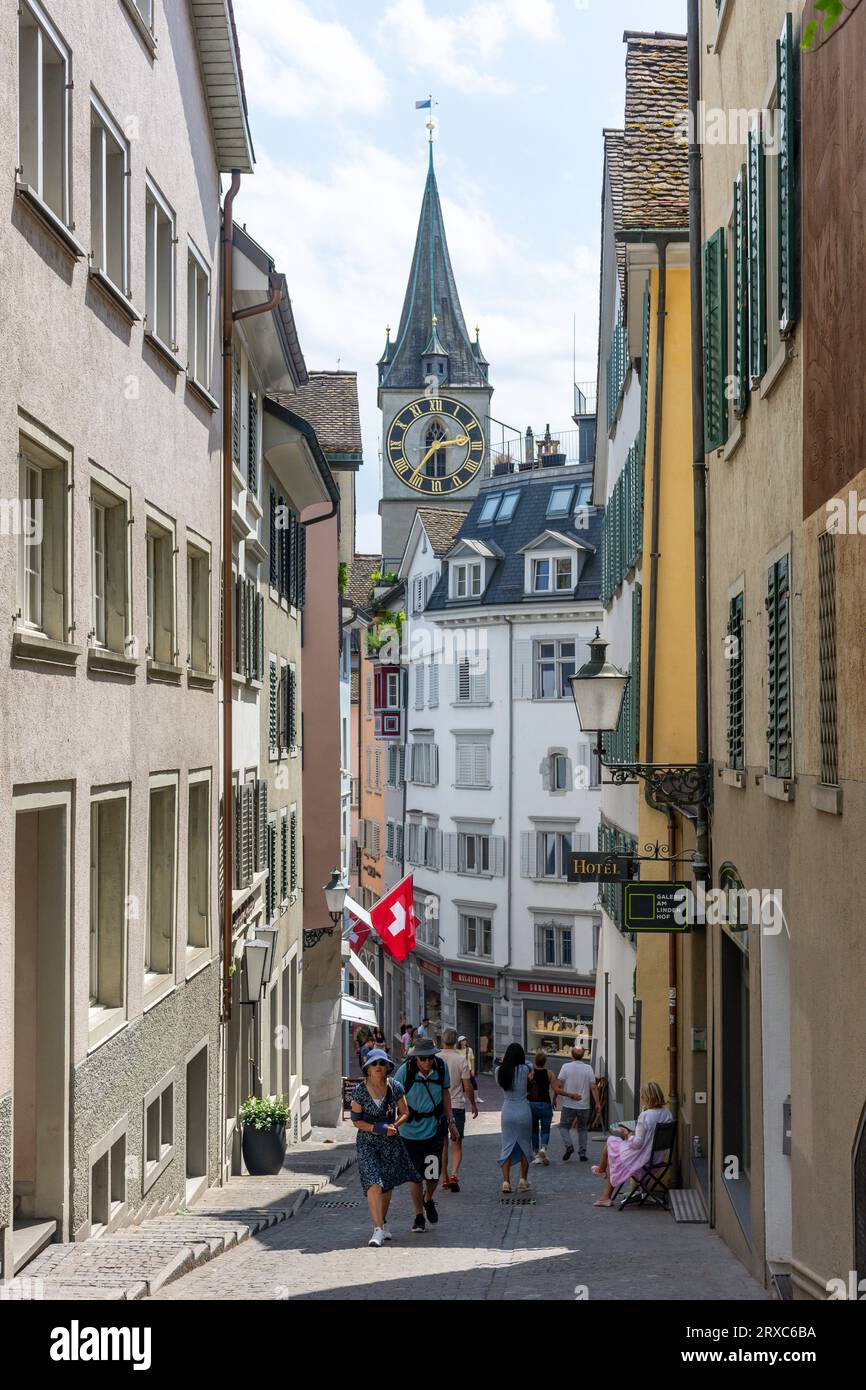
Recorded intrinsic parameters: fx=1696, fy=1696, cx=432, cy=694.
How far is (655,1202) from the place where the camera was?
15867mm

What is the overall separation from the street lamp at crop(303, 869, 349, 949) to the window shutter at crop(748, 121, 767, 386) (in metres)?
17.3

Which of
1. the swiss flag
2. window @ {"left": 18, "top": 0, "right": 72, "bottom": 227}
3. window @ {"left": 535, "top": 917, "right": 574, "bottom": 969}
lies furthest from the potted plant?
window @ {"left": 535, "top": 917, "right": 574, "bottom": 969}

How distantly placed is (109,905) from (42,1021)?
6.27 ft

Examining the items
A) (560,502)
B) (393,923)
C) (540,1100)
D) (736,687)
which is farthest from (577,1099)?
(560,502)

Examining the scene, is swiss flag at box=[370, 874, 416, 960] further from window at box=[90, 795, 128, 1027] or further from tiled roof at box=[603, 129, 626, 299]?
window at box=[90, 795, 128, 1027]

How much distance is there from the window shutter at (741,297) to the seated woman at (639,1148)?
6.64 meters

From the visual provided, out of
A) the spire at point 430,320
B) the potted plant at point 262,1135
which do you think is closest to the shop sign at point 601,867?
the potted plant at point 262,1135

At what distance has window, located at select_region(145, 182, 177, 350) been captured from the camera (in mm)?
13492

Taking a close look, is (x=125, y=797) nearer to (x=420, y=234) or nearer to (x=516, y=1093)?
(x=516, y=1093)

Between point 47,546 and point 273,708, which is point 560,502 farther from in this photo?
point 47,546

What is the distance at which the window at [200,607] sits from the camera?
647 inches

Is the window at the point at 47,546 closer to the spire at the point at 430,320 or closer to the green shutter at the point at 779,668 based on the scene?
the green shutter at the point at 779,668

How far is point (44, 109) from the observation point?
1004cm
